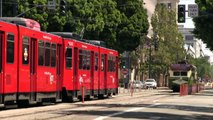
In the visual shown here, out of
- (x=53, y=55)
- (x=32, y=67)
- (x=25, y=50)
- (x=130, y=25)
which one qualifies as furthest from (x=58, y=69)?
(x=130, y=25)

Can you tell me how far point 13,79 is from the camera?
23.4m

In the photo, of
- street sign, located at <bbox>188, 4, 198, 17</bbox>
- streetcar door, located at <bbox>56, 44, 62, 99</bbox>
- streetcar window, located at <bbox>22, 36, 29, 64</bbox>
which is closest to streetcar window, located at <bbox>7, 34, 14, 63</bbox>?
streetcar window, located at <bbox>22, 36, 29, 64</bbox>

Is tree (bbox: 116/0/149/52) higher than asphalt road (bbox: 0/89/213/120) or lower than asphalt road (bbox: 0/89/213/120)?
higher

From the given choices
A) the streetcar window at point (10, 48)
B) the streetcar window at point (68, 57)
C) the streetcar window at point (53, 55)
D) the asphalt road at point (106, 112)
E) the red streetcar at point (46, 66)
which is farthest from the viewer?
the streetcar window at point (68, 57)

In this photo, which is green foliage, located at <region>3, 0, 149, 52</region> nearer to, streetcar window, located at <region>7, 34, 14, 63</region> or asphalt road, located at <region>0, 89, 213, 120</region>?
asphalt road, located at <region>0, 89, 213, 120</region>

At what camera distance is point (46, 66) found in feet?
89.7

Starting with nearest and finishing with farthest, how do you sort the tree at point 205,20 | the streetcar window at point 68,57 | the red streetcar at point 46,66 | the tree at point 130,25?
the red streetcar at point 46,66 < the streetcar window at point 68,57 < the tree at point 205,20 < the tree at point 130,25

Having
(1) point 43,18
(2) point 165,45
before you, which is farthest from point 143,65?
(1) point 43,18

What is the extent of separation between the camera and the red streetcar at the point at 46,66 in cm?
2297

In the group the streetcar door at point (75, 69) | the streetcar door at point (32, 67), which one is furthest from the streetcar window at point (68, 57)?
the streetcar door at point (32, 67)

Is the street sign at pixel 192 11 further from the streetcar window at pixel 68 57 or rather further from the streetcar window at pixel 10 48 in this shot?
the streetcar window at pixel 10 48

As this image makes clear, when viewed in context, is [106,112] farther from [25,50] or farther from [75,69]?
[75,69]

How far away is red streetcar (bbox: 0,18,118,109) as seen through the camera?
75.4ft

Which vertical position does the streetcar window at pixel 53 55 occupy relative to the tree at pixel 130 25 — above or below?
below
